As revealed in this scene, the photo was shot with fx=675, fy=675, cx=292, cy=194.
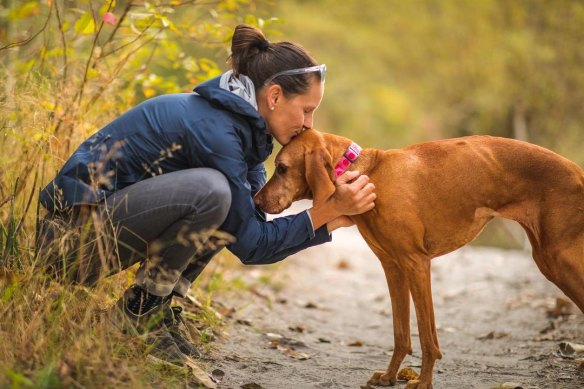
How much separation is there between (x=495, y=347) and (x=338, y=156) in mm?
2062

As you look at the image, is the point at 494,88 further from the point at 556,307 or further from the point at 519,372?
the point at 519,372

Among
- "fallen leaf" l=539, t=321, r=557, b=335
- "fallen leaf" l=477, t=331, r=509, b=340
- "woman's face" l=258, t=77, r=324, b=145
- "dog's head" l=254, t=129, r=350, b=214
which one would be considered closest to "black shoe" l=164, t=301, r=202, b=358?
"dog's head" l=254, t=129, r=350, b=214

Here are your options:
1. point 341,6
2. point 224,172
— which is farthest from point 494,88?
point 224,172

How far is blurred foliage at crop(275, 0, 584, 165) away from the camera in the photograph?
55.3 ft

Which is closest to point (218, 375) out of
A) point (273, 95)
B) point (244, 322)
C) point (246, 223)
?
point (246, 223)

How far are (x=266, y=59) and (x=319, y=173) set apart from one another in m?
0.68

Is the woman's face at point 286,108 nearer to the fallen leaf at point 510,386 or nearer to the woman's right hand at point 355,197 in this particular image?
the woman's right hand at point 355,197

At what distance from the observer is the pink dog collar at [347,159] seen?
12.6 feet

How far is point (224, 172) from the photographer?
338cm

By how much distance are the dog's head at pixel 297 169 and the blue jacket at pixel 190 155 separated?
0.89 ft

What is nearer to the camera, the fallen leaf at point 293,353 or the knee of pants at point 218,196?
the knee of pants at point 218,196

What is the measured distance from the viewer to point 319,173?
145 inches

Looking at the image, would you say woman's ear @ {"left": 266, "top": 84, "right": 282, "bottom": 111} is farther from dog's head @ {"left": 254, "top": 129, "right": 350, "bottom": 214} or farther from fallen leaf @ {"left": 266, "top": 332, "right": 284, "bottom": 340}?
fallen leaf @ {"left": 266, "top": 332, "right": 284, "bottom": 340}

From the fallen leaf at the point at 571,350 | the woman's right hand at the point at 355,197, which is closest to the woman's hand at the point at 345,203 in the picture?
the woman's right hand at the point at 355,197
